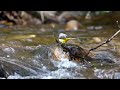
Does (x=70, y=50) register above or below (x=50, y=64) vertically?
above

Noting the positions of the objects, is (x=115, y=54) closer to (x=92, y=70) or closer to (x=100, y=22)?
(x=92, y=70)

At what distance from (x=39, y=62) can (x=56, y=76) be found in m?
0.57

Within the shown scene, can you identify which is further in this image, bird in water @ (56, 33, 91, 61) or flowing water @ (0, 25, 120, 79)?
bird in water @ (56, 33, 91, 61)

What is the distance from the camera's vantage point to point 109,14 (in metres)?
9.34

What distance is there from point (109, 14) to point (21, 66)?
5.70 m

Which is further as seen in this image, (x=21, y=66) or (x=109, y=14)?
(x=109, y=14)

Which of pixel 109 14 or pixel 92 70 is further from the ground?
pixel 109 14

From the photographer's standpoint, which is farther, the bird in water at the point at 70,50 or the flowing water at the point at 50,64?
the bird in water at the point at 70,50
